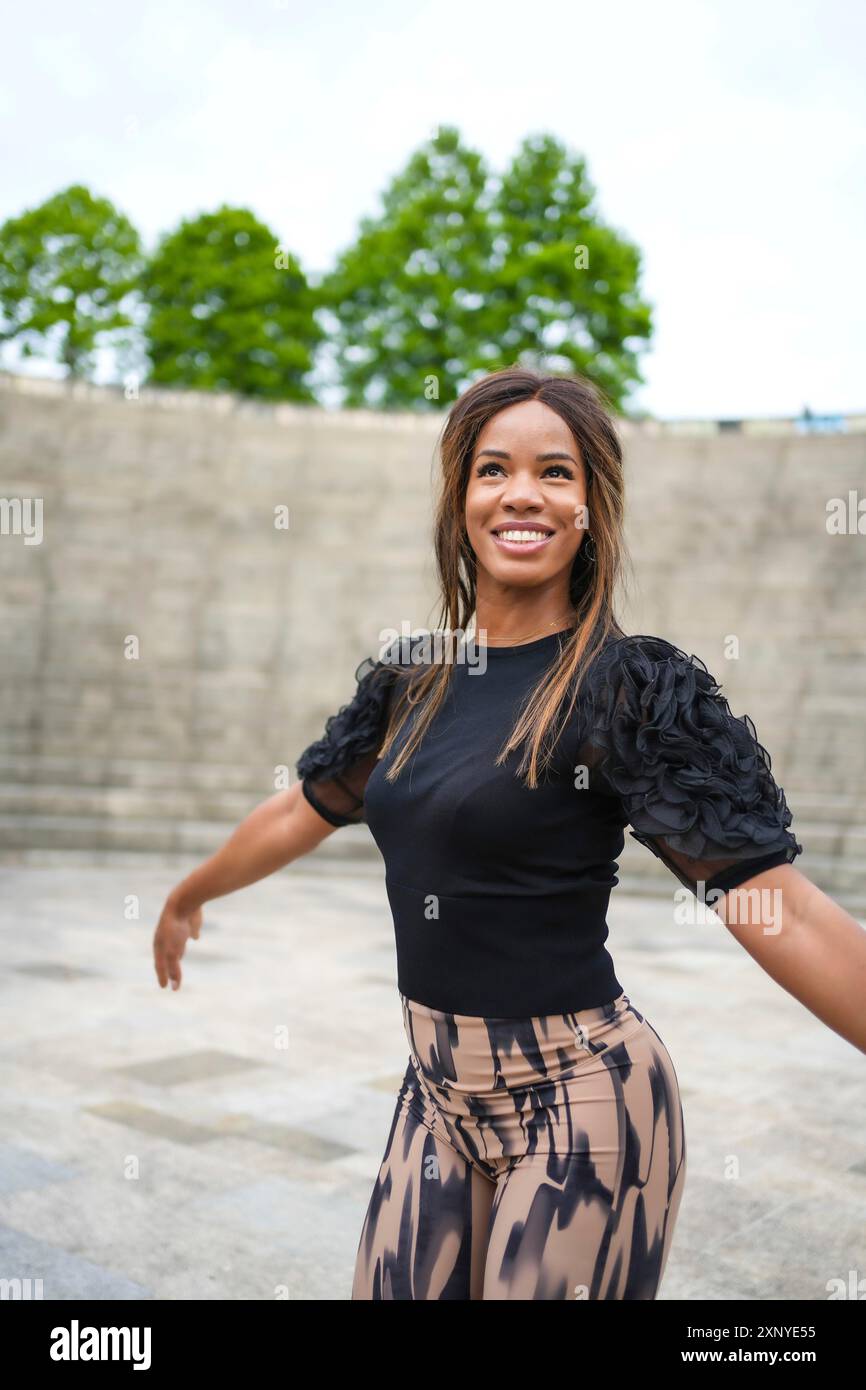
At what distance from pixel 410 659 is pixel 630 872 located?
38.2 ft

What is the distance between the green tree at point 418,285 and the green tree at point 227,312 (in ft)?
3.75

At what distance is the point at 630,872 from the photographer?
1390 centimetres

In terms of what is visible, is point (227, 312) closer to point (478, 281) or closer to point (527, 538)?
point (478, 281)

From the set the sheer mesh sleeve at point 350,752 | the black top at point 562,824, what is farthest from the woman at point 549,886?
the sheer mesh sleeve at point 350,752

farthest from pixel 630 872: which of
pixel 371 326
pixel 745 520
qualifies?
pixel 371 326

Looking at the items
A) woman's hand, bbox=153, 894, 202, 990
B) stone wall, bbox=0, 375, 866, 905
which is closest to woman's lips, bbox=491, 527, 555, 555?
woman's hand, bbox=153, 894, 202, 990

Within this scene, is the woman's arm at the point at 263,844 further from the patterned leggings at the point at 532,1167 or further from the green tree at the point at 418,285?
the green tree at the point at 418,285

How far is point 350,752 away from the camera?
2.61 m

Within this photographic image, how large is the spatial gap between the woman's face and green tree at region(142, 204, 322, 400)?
30356mm

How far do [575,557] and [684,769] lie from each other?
0.54 meters

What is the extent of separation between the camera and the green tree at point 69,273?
32031 millimetres

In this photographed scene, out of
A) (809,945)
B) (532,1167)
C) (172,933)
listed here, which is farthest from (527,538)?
(172,933)

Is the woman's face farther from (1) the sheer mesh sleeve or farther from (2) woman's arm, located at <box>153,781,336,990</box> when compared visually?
(2) woman's arm, located at <box>153,781,336,990</box>
